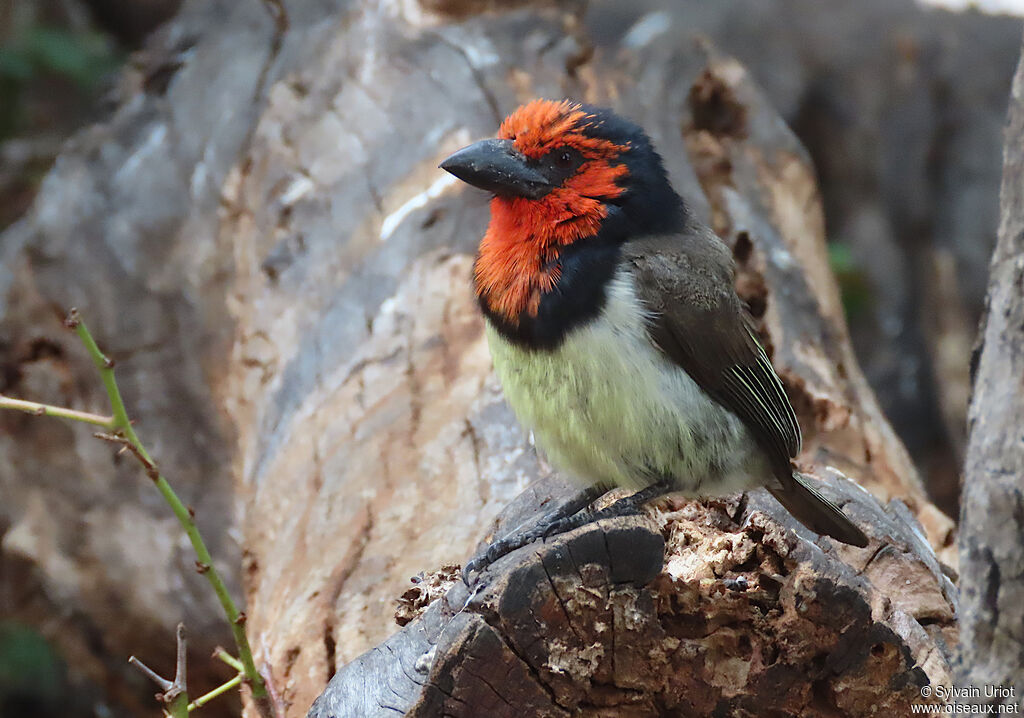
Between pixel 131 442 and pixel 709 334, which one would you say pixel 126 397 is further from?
pixel 709 334

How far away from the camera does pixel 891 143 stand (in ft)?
24.3

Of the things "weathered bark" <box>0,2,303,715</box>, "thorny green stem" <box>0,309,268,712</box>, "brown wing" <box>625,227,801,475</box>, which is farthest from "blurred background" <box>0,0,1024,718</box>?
"thorny green stem" <box>0,309,268,712</box>

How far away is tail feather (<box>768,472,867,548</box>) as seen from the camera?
8.86ft

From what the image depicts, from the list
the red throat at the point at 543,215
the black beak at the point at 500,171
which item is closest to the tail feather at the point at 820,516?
the red throat at the point at 543,215

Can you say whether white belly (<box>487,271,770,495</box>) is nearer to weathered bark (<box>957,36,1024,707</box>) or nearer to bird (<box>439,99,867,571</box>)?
bird (<box>439,99,867,571</box>)

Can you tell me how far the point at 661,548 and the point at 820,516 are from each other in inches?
34.5

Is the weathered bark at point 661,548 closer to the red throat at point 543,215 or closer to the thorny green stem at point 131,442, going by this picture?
the thorny green stem at point 131,442

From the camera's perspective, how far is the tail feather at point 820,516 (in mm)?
2699

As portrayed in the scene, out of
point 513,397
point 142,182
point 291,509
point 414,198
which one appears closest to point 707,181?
point 414,198

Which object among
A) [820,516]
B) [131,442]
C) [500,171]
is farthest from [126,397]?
[820,516]

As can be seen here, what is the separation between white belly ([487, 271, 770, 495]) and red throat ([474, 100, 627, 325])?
0.14m

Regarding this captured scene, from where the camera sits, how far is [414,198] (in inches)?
154

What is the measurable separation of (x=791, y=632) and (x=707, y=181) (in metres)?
2.42

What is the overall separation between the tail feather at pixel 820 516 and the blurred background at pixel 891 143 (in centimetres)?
419
